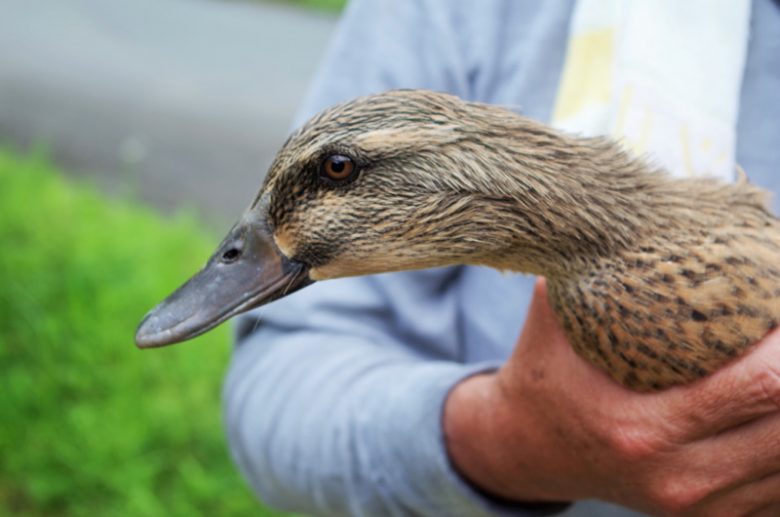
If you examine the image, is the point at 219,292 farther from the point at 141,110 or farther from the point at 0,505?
the point at 141,110

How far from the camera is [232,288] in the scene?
1.40m

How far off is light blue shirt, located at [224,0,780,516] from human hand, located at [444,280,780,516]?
15cm

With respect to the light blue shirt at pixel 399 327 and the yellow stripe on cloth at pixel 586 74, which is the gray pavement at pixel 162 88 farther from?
the yellow stripe on cloth at pixel 586 74

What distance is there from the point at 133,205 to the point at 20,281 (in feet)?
4.07

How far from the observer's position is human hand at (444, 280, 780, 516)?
4.10 ft

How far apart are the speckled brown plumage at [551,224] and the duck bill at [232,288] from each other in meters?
0.03

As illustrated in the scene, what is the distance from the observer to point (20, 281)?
3.72 m

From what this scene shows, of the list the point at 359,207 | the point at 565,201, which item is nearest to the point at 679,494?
the point at 565,201

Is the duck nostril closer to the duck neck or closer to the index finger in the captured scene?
the duck neck

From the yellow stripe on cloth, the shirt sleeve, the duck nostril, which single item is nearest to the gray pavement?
the shirt sleeve

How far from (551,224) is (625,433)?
1.04 feet

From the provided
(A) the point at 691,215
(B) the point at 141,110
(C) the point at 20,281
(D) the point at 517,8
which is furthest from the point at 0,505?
(B) the point at 141,110

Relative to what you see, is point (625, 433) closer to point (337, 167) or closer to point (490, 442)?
point (490, 442)

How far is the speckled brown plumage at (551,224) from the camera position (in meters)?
1.29
